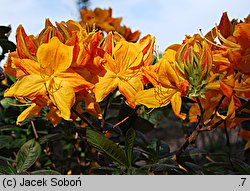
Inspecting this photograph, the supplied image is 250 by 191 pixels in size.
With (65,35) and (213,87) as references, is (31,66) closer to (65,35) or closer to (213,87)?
(65,35)

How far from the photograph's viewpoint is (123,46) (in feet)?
3.10

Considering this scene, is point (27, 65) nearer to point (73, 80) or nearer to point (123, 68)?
point (73, 80)

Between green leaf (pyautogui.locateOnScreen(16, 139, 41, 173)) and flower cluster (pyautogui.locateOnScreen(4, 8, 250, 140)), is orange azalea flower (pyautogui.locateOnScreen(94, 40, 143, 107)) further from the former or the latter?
green leaf (pyautogui.locateOnScreen(16, 139, 41, 173))

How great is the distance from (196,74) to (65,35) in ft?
0.93

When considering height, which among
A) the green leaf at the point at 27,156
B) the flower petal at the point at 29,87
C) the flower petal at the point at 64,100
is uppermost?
the flower petal at the point at 29,87

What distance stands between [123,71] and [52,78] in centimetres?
16

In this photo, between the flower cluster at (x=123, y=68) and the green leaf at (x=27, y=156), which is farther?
the green leaf at (x=27, y=156)

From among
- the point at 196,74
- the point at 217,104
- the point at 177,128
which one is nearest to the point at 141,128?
the point at 217,104

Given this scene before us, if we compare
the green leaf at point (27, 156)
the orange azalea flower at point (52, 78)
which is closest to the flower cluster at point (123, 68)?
the orange azalea flower at point (52, 78)

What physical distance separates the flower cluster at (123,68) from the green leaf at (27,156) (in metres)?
0.12

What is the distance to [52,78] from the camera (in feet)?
2.98

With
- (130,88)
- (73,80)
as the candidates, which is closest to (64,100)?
(73,80)

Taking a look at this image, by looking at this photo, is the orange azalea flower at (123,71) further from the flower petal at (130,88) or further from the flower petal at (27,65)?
the flower petal at (27,65)

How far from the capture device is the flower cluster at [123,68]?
88 centimetres
